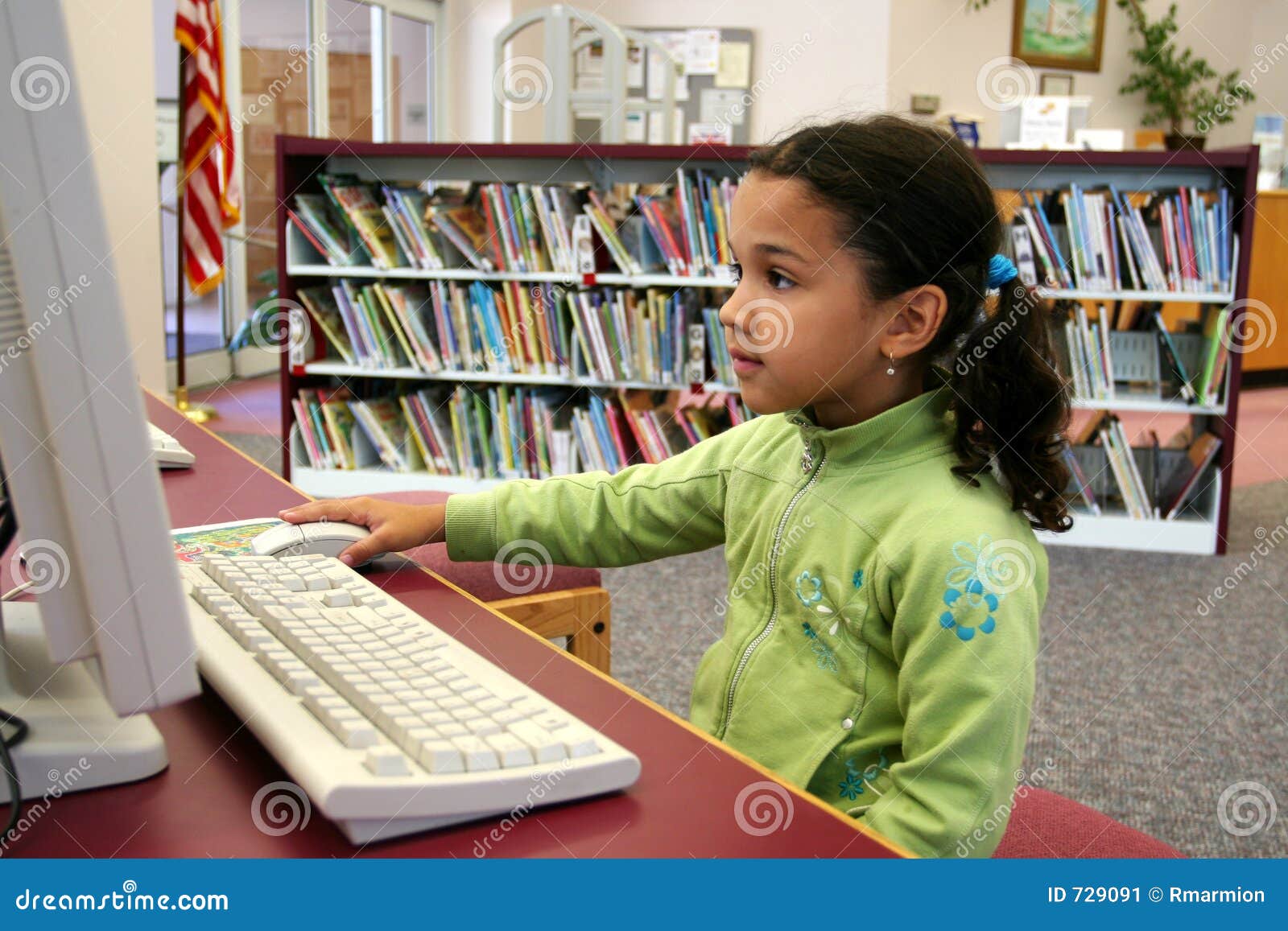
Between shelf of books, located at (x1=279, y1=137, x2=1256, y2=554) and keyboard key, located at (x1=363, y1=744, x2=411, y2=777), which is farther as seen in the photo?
shelf of books, located at (x1=279, y1=137, x2=1256, y2=554)

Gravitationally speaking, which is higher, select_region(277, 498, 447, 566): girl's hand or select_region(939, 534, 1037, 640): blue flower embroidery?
select_region(939, 534, 1037, 640): blue flower embroidery

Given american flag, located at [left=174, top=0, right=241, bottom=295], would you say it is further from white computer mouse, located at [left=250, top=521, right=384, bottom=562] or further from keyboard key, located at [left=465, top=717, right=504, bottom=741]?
keyboard key, located at [left=465, top=717, right=504, bottom=741]

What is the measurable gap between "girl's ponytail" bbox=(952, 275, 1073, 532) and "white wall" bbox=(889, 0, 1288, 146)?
18.2 feet

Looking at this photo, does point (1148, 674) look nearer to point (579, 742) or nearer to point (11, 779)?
point (579, 742)

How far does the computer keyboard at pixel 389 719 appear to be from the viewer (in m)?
0.56

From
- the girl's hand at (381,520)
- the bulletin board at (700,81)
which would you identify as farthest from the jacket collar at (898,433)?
the bulletin board at (700,81)

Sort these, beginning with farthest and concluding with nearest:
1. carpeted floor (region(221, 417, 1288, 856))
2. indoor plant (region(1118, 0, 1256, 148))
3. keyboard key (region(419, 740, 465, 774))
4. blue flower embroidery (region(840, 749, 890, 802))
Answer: indoor plant (region(1118, 0, 1256, 148)), carpeted floor (region(221, 417, 1288, 856)), blue flower embroidery (region(840, 749, 890, 802)), keyboard key (region(419, 740, 465, 774))

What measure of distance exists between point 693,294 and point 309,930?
3.03 m

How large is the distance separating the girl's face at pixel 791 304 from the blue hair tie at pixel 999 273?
4.0 inches

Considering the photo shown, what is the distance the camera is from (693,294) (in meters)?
3.45

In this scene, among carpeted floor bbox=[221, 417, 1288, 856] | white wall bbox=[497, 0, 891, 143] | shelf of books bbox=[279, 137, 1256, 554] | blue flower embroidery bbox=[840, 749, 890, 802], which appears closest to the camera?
blue flower embroidery bbox=[840, 749, 890, 802]

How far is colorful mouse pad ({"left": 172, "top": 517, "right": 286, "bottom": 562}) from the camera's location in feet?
3.18

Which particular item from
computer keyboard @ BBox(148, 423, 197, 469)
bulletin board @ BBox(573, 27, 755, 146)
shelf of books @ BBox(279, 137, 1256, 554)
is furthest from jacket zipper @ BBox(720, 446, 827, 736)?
bulletin board @ BBox(573, 27, 755, 146)

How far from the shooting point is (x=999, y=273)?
100 cm
